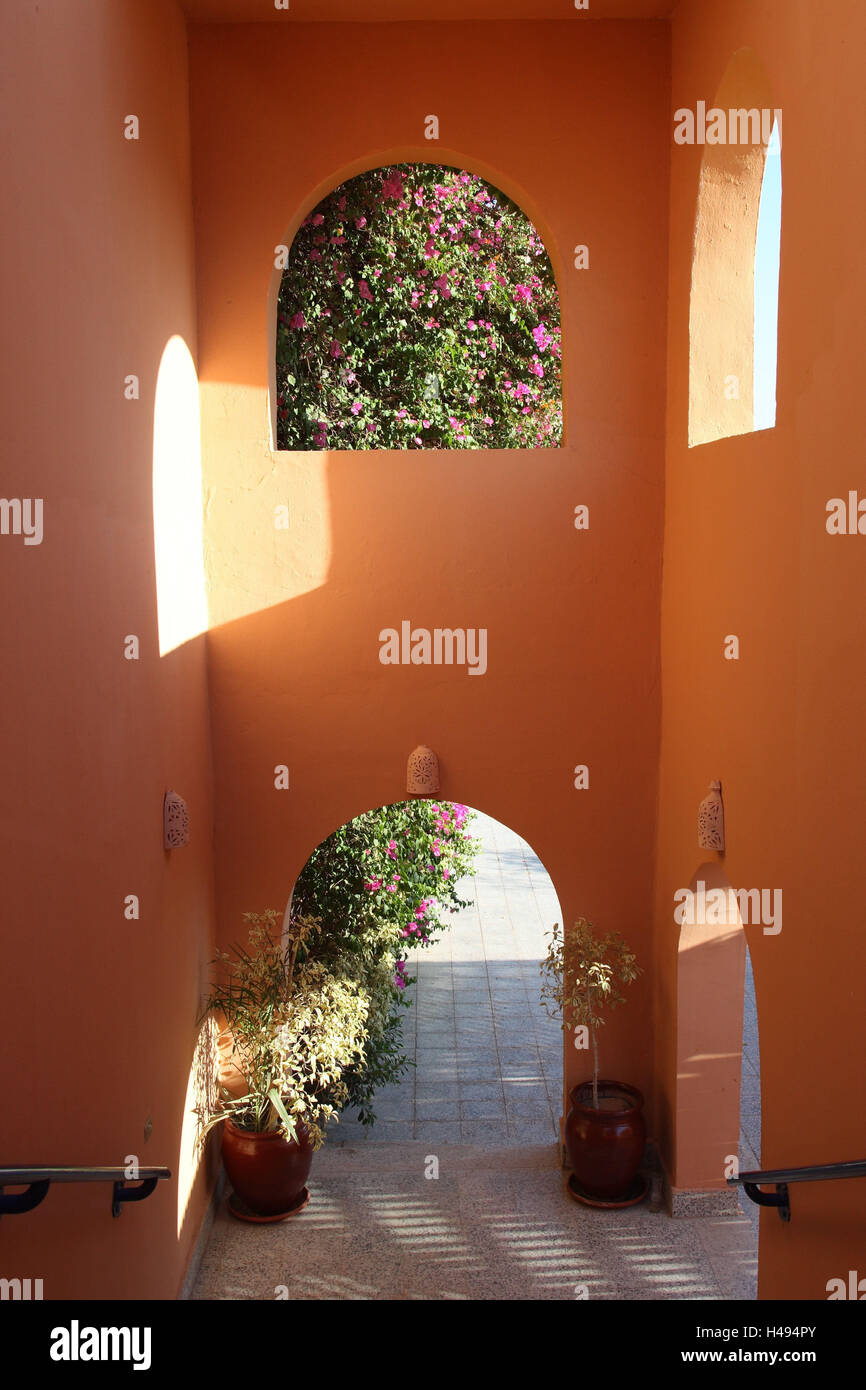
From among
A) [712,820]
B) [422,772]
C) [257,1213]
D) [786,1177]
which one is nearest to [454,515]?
[422,772]

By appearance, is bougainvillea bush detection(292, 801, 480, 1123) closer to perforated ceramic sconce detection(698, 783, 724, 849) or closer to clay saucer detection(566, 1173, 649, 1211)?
clay saucer detection(566, 1173, 649, 1211)

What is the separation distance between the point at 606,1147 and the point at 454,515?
3.53 meters

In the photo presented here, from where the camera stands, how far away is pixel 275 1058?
5.70 m

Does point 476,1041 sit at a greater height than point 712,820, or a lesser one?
lesser

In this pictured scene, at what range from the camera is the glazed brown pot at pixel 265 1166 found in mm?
5902

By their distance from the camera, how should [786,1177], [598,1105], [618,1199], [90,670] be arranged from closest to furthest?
[786,1177] → [90,670] → [618,1199] → [598,1105]

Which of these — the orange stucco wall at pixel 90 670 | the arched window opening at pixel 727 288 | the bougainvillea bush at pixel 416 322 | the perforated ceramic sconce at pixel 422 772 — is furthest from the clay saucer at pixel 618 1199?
the bougainvillea bush at pixel 416 322

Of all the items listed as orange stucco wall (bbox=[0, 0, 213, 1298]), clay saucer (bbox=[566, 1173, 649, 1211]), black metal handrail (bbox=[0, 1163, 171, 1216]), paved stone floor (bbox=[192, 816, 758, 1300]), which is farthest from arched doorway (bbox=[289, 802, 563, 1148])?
black metal handrail (bbox=[0, 1163, 171, 1216])

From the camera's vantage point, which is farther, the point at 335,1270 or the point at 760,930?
the point at 335,1270

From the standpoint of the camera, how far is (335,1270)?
18.7ft

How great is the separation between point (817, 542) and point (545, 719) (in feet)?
8.72

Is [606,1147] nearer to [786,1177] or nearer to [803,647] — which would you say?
[786,1177]
